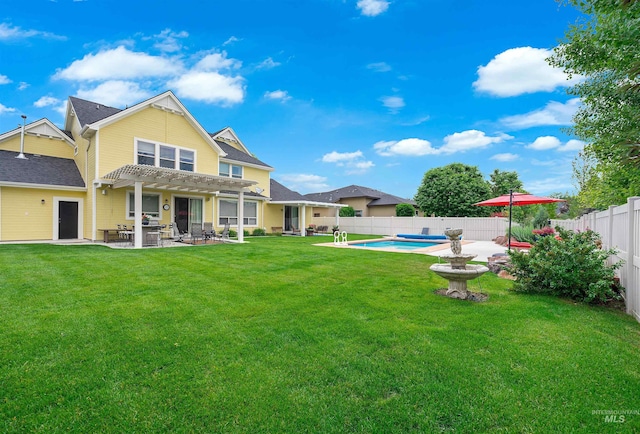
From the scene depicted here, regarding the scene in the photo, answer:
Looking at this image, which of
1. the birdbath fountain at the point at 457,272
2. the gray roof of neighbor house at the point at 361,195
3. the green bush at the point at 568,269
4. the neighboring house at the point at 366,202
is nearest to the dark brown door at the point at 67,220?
the birdbath fountain at the point at 457,272

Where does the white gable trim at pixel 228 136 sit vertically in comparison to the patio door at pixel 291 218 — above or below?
above

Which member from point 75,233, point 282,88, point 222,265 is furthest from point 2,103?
point 222,265

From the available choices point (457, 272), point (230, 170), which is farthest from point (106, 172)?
point (457, 272)

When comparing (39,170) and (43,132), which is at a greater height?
(43,132)

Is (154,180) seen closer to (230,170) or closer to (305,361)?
(230,170)

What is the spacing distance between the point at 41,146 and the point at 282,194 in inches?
585

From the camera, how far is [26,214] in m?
14.1

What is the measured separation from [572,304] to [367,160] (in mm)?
32564

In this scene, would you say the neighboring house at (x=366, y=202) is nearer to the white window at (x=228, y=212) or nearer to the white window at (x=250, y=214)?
the white window at (x=250, y=214)

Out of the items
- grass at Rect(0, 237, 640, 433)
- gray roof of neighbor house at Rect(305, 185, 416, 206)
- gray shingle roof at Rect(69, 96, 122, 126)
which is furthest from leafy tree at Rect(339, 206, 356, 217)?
grass at Rect(0, 237, 640, 433)

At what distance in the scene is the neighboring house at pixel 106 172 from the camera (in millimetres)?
13852

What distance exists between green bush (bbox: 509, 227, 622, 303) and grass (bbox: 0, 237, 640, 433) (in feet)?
1.44

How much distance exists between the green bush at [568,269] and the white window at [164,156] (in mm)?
16356

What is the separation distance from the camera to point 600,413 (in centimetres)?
245
